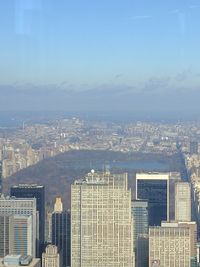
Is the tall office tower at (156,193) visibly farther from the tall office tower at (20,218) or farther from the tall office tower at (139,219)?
the tall office tower at (20,218)

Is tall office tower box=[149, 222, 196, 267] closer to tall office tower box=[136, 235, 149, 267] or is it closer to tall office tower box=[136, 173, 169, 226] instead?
tall office tower box=[136, 235, 149, 267]

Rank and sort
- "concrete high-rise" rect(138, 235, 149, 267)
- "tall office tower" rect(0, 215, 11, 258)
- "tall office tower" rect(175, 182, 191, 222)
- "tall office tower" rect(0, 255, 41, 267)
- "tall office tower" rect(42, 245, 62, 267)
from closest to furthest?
1. "tall office tower" rect(0, 255, 41, 267)
2. "tall office tower" rect(42, 245, 62, 267)
3. "concrete high-rise" rect(138, 235, 149, 267)
4. "tall office tower" rect(0, 215, 11, 258)
5. "tall office tower" rect(175, 182, 191, 222)

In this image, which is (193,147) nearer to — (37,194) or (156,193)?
(156,193)

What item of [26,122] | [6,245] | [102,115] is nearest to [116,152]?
[102,115]

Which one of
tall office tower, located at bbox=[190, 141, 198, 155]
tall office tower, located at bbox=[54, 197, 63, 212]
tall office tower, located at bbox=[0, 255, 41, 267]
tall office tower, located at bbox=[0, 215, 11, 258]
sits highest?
tall office tower, located at bbox=[190, 141, 198, 155]

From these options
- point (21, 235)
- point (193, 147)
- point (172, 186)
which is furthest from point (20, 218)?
point (193, 147)

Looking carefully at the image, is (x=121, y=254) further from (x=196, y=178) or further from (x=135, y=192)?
(x=196, y=178)

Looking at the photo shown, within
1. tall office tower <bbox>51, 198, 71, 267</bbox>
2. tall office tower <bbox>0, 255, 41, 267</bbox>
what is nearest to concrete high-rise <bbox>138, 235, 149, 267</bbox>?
tall office tower <bbox>51, 198, 71, 267</bbox>

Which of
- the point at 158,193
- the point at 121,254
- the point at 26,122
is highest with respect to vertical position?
the point at 26,122
